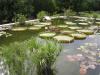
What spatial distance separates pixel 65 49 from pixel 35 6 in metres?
6.78

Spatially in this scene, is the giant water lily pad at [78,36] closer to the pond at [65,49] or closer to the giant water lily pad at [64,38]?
the pond at [65,49]

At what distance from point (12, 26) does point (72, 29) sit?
255cm

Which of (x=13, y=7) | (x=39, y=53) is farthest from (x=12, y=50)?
(x=13, y=7)

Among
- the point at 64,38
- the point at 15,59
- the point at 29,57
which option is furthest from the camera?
the point at 64,38

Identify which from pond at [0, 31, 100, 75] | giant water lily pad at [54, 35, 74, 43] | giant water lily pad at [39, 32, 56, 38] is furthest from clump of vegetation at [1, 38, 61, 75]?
giant water lily pad at [39, 32, 56, 38]

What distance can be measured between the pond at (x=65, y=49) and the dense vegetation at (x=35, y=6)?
2.41 m

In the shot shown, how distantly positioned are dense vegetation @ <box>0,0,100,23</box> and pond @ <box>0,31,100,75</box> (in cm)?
241

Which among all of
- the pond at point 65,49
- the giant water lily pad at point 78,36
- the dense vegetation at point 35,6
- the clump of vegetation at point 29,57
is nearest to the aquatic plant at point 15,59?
the clump of vegetation at point 29,57

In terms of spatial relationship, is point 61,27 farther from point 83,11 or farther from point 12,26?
point 83,11

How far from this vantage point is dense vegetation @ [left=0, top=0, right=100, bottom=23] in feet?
34.6

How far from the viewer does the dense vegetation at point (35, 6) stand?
415 inches

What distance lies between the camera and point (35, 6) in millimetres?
12875

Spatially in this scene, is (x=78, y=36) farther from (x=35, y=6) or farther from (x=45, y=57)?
(x=35, y=6)

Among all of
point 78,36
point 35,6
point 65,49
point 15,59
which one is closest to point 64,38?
point 78,36
